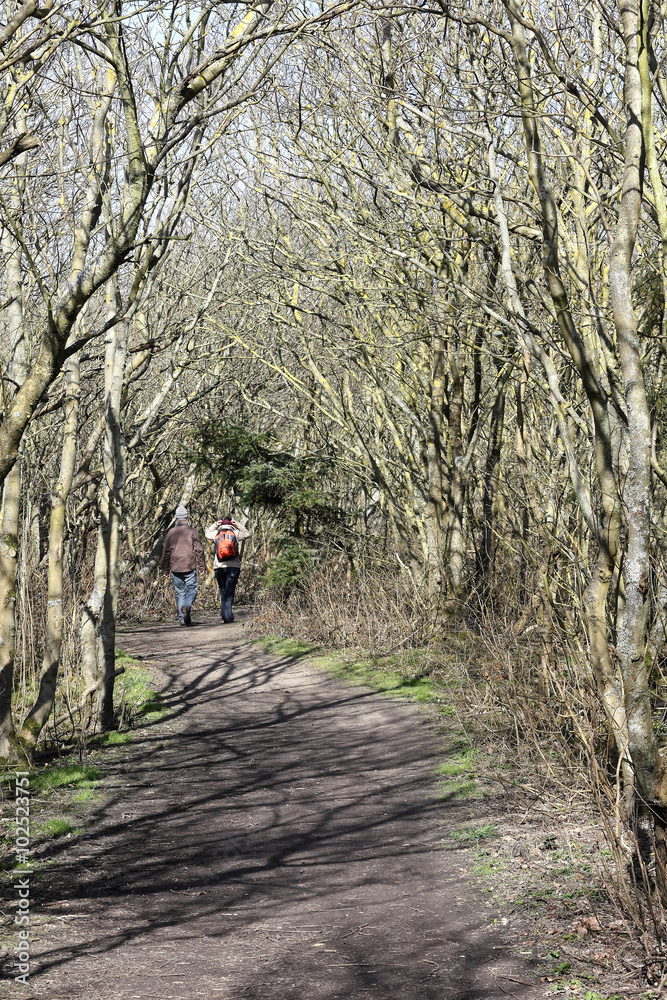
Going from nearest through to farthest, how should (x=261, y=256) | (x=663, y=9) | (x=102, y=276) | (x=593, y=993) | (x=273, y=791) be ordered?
1. (x=593, y=993)
2. (x=102, y=276)
3. (x=663, y=9)
4. (x=273, y=791)
5. (x=261, y=256)

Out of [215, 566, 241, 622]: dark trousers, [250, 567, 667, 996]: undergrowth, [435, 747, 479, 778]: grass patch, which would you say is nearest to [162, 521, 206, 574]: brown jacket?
[215, 566, 241, 622]: dark trousers

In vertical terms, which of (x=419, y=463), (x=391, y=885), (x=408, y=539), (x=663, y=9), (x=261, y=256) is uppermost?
(x=261, y=256)

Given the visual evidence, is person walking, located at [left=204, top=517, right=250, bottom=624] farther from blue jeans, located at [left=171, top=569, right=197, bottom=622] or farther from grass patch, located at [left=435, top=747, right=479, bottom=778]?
grass patch, located at [left=435, top=747, right=479, bottom=778]

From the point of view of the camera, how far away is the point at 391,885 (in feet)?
17.6

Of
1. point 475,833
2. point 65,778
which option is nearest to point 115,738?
point 65,778

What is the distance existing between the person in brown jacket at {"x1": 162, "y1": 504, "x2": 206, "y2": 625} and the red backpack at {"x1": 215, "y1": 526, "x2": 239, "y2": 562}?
48 centimetres

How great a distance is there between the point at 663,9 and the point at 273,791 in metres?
6.00

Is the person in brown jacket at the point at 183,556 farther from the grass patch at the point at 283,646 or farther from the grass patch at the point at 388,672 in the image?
the grass patch at the point at 388,672

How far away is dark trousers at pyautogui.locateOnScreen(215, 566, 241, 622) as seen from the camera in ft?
53.4

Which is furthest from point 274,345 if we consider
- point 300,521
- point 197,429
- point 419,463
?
point 419,463

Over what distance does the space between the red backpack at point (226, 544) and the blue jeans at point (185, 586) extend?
2.29ft

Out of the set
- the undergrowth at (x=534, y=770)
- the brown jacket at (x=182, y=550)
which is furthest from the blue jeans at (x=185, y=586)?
the undergrowth at (x=534, y=770)

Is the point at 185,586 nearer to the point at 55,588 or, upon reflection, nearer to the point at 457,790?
the point at 55,588

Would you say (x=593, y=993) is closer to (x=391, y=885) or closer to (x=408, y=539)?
(x=391, y=885)
